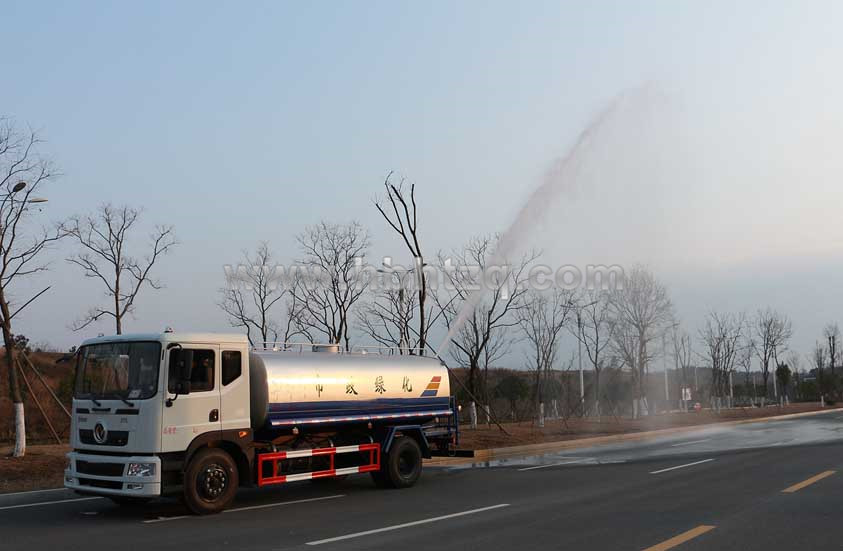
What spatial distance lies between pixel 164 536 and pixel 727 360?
166 ft

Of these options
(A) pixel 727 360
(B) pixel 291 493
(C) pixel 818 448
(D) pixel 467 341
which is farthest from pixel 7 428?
(A) pixel 727 360

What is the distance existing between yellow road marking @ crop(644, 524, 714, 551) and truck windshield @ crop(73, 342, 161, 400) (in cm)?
759

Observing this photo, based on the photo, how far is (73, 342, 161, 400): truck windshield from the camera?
1222cm

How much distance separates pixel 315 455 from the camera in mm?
14281

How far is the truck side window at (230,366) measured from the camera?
513 inches

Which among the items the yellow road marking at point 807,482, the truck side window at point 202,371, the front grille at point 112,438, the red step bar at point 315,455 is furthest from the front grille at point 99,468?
the yellow road marking at point 807,482

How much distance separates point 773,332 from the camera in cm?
6106

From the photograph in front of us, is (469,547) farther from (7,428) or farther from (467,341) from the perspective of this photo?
(7,428)

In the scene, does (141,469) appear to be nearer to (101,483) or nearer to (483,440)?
(101,483)

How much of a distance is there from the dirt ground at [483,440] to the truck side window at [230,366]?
614cm

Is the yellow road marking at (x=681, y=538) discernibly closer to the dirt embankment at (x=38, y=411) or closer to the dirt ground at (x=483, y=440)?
the dirt ground at (x=483, y=440)

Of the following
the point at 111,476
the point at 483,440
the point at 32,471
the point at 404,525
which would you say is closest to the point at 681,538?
the point at 404,525

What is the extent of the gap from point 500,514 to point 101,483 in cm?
615

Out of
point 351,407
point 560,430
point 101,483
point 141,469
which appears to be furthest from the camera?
point 560,430
